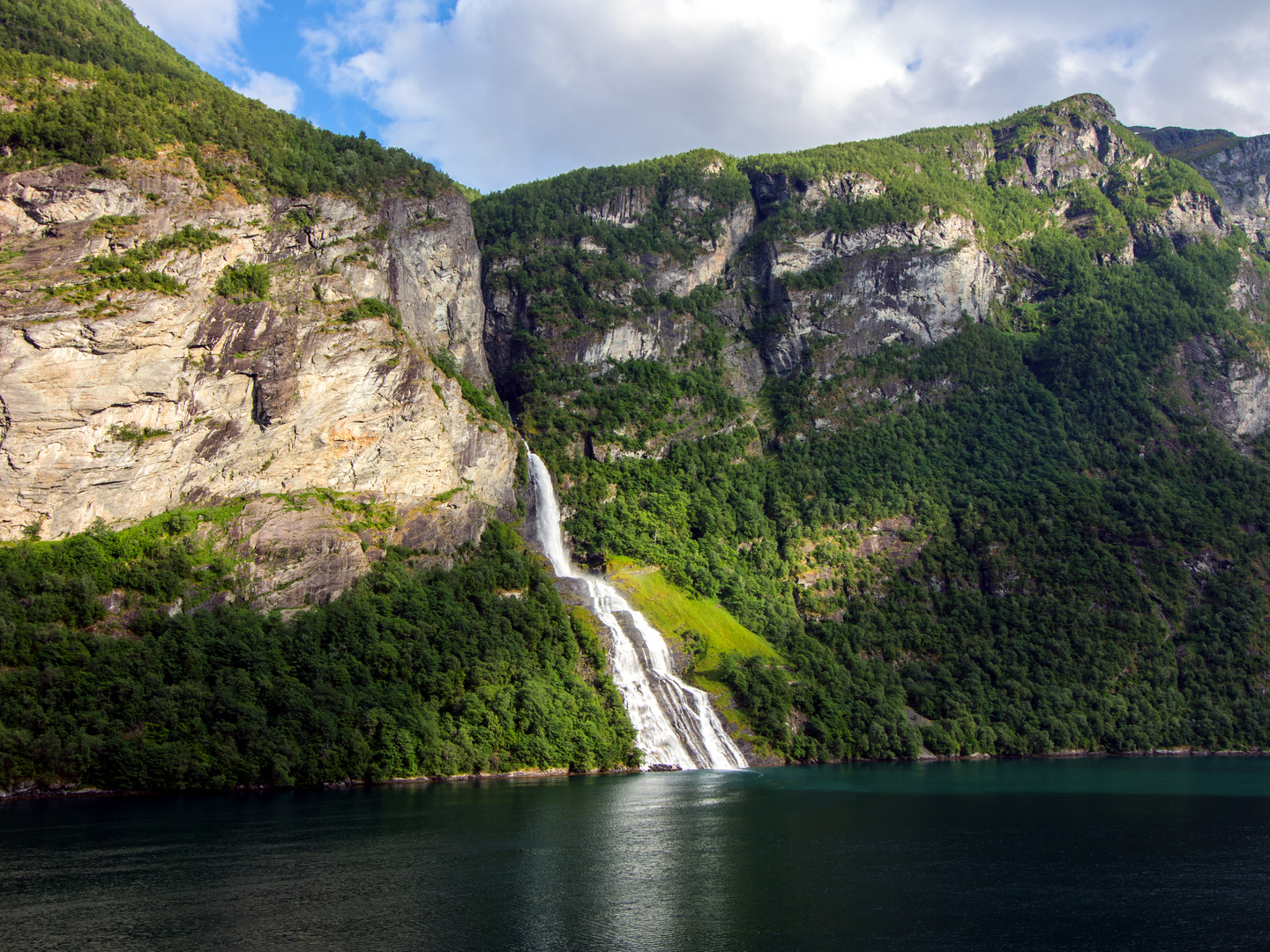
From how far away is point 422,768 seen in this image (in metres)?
75.0

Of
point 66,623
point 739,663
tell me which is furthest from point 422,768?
point 739,663

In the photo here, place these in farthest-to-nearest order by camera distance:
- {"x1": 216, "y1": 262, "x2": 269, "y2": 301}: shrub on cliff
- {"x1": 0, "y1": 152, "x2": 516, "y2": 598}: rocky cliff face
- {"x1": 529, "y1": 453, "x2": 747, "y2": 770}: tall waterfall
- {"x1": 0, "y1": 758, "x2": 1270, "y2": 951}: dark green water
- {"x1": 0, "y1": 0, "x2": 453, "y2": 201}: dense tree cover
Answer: {"x1": 216, "y1": 262, "x2": 269, "y2": 301}: shrub on cliff → {"x1": 0, "y1": 0, "x2": 453, "y2": 201}: dense tree cover → {"x1": 529, "y1": 453, "x2": 747, "y2": 770}: tall waterfall → {"x1": 0, "y1": 152, "x2": 516, "y2": 598}: rocky cliff face → {"x1": 0, "y1": 758, "x2": 1270, "y2": 951}: dark green water

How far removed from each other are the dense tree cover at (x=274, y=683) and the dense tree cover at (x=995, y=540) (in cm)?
2597

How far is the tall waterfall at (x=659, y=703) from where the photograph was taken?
89438mm

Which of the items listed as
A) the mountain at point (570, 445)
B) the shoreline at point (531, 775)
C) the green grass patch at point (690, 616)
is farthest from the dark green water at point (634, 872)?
the green grass patch at point (690, 616)

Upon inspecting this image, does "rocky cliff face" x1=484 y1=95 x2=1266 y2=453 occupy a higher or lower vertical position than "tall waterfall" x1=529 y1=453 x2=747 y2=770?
higher

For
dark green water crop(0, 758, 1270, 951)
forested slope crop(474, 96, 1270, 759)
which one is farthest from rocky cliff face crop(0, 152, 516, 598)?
dark green water crop(0, 758, 1270, 951)

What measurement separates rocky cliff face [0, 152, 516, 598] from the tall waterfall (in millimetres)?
21048

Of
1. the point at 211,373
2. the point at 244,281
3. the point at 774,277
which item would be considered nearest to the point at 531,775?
the point at 211,373

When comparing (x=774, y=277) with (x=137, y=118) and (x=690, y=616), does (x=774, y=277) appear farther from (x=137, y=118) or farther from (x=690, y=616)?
(x=137, y=118)

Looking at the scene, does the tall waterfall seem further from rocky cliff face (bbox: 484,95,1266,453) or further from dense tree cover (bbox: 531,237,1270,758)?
rocky cliff face (bbox: 484,95,1266,453)

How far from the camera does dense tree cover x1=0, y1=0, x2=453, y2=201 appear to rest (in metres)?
91.1

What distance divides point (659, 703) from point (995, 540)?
68.5 m

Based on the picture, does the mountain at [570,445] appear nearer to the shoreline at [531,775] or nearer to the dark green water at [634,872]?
the shoreline at [531,775]
